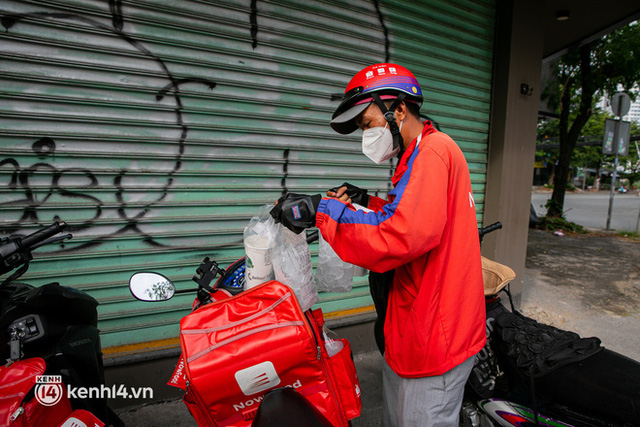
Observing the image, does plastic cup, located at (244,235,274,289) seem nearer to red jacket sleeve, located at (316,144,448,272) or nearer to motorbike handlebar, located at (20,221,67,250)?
red jacket sleeve, located at (316,144,448,272)

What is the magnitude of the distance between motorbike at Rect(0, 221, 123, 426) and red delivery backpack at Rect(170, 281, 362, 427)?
1.49 feet

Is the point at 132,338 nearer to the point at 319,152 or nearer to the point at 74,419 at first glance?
the point at 74,419

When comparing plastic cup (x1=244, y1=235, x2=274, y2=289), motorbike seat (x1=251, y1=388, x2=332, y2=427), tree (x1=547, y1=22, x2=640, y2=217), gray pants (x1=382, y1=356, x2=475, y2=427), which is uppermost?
tree (x1=547, y1=22, x2=640, y2=217)

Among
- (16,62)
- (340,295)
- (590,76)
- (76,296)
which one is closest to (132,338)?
(76,296)

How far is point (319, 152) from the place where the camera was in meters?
3.23

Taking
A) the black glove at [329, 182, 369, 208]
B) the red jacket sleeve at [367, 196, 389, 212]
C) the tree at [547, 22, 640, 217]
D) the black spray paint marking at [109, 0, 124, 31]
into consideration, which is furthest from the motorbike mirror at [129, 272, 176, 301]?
the tree at [547, 22, 640, 217]

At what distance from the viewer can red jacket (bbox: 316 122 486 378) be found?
119cm

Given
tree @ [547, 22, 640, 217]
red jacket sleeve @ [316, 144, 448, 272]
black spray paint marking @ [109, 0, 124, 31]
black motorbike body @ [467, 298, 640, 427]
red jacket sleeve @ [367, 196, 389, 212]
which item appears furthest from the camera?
tree @ [547, 22, 640, 217]

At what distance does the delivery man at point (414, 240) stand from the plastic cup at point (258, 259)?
0.14 meters

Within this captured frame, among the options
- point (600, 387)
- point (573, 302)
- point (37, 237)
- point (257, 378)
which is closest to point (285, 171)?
point (37, 237)

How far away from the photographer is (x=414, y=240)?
1.17 m

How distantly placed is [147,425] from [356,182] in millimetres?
2641

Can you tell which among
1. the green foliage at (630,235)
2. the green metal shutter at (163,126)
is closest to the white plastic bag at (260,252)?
the green metal shutter at (163,126)

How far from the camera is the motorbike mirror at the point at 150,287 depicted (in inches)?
55.8
